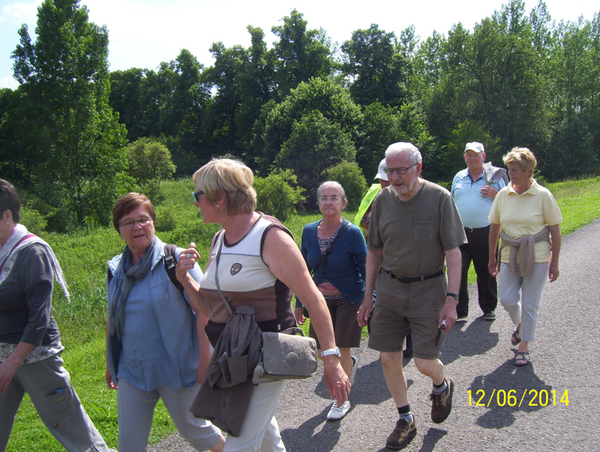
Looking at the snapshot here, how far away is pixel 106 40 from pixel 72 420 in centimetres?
2834

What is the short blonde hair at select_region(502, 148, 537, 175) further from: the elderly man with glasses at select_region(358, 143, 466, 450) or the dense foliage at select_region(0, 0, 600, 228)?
the dense foliage at select_region(0, 0, 600, 228)

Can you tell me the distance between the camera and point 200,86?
195ft

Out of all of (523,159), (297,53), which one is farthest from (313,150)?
(523,159)

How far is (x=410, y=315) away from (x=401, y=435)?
843 mm

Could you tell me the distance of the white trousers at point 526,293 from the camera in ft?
16.1

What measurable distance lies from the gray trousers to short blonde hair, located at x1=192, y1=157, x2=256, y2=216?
180 cm

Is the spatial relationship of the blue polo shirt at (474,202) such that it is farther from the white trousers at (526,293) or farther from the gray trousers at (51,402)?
the gray trousers at (51,402)

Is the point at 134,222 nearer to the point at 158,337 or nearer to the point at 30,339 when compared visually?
the point at 158,337

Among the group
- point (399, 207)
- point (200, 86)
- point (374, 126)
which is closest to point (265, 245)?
point (399, 207)

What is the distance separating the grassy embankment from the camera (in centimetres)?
412

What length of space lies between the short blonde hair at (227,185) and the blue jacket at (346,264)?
5.91 feet

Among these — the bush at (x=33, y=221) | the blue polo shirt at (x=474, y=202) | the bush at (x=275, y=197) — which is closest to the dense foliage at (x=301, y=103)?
the bush at (x=33, y=221)

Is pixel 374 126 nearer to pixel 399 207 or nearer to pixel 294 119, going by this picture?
pixel 294 119
